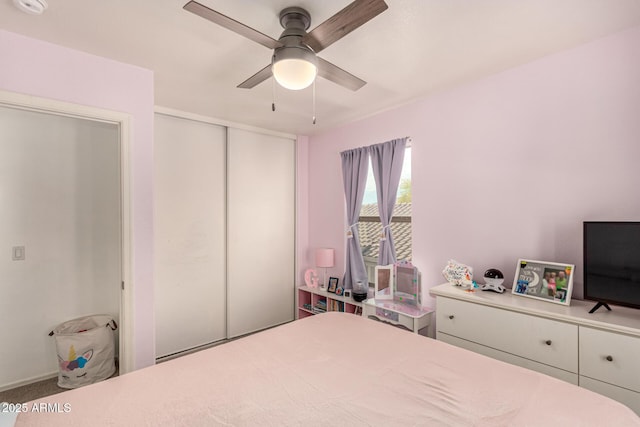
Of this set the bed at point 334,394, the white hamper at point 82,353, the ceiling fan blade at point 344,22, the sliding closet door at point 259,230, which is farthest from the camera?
the sliding closet door at point 259,230

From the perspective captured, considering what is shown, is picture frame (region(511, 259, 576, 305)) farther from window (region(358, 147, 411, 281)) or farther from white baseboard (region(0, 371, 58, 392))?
white baseboard (region(0, 371, 58, 392))

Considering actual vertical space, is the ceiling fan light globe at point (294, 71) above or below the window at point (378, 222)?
above

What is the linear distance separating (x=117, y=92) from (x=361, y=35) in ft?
5.76

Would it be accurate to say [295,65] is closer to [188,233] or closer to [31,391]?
[188,233]

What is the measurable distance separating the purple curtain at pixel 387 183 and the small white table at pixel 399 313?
0.47m

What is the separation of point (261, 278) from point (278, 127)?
189 cm

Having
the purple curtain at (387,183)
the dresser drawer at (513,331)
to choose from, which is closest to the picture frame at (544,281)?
the dresser drawer at (513,331)

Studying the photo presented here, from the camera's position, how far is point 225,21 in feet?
4.45

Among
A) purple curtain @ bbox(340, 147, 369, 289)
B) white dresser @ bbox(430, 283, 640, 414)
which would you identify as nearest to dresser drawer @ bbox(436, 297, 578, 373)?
white dresser @ bbox(430, 283, 640, 414)

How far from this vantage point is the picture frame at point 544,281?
6.31 ft

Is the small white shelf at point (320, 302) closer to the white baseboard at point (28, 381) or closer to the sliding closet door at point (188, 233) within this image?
the sliding closet door at point (188, 233)

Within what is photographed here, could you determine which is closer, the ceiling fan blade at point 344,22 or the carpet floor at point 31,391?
the ceiling fan blade at point 344,22

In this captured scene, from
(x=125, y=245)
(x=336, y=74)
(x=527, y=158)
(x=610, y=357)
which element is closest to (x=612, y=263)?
(x=610, y=357)

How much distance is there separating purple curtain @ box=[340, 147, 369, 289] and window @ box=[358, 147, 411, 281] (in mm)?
100
